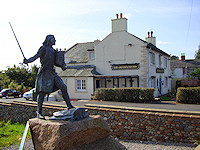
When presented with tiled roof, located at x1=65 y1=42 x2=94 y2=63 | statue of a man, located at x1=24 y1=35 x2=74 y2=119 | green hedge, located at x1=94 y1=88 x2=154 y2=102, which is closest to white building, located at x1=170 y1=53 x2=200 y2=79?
tiled roof, located at x1=65 y1=42 x2=94 y2=63

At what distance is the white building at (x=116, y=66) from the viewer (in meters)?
21.2

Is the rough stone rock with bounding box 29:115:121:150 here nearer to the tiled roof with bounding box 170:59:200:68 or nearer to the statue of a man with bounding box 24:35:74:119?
the statue of a man with bounding box 24:35:74:119

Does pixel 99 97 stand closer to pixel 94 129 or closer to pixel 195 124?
pixel 195 124

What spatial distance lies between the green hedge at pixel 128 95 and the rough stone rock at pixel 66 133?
35.8ft

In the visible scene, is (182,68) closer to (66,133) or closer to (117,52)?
(117,52)

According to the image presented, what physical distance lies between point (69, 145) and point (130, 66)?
16684 mm

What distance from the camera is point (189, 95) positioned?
1605 centimetres

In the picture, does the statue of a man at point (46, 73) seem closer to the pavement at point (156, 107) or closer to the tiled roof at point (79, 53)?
the pavement at point (156, 107)

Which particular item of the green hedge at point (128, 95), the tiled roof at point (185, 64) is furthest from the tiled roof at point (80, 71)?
the tiled roof at point (185, 64)

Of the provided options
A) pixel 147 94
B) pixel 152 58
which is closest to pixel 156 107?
pixel 147 94

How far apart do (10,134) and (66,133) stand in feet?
23.6

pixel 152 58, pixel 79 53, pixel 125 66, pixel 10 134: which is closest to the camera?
pixel 10 134

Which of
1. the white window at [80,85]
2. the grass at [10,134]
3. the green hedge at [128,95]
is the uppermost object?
the white window at [80,85]

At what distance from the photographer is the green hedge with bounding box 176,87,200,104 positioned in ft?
51.6
